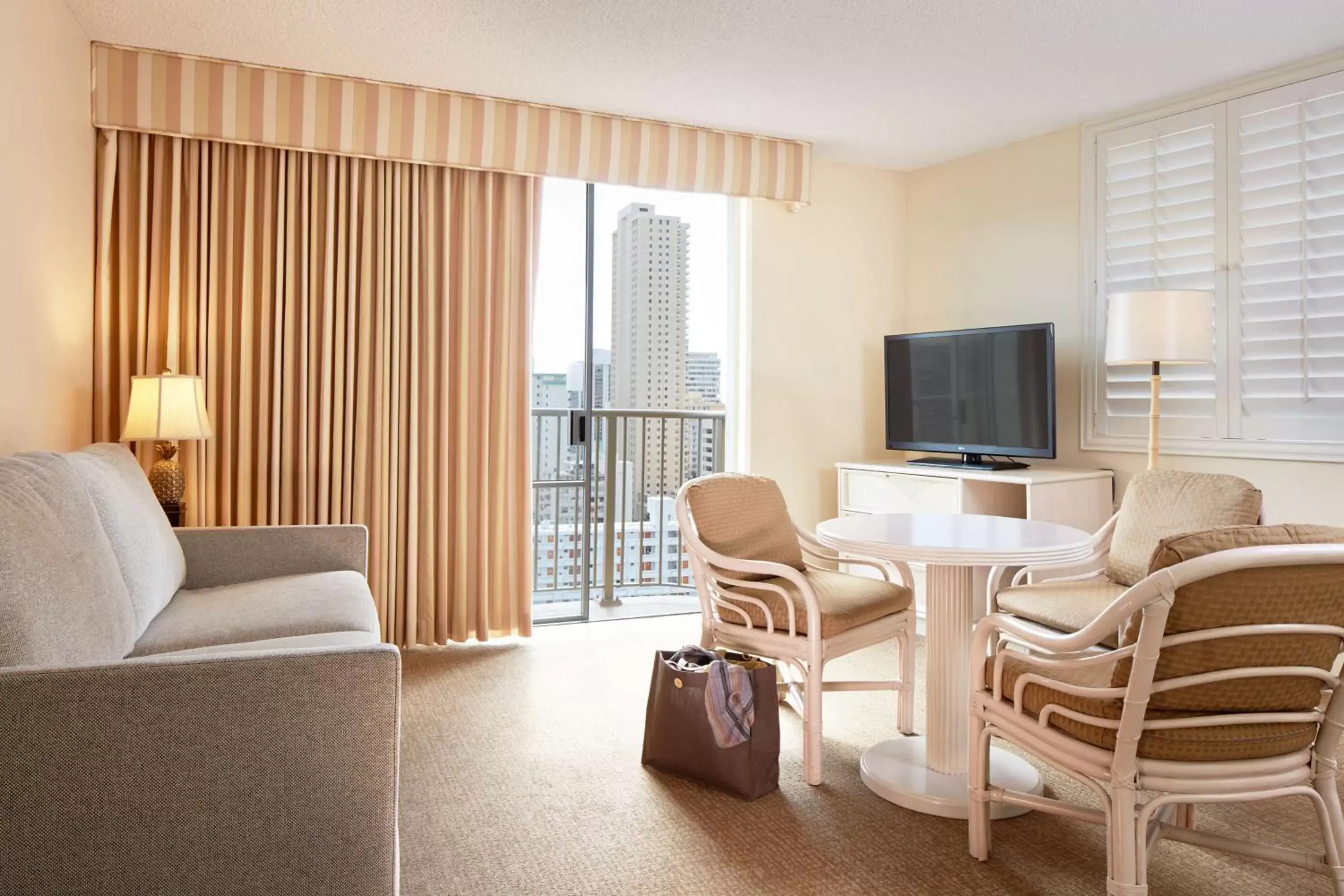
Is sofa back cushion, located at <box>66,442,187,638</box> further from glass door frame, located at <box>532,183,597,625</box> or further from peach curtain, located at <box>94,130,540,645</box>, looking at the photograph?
glass door frame, located at <box>532,183,597,625</box>

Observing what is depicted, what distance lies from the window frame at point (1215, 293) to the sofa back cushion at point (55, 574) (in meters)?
3.84

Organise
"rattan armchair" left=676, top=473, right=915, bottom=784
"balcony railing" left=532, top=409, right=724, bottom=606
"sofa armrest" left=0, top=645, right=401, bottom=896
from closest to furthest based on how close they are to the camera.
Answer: "sofa armrest" left=0, top=645, right=401, bottom=896
"rattan armchair" left=676, top=473, right=915, bottom=784
"balcony railing" left=532, top=409, right=724, bottom=606

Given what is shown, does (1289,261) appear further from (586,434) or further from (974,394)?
(586,434)

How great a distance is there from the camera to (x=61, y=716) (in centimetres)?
129

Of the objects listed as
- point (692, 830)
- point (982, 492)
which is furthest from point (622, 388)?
point (692, 830)

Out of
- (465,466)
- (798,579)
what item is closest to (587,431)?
(465,466)

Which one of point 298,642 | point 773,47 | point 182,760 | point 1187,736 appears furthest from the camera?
point 773,47

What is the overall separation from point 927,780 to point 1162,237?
8.77 feet

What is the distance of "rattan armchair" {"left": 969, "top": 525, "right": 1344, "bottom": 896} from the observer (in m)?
1.47

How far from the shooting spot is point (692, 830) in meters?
2.16

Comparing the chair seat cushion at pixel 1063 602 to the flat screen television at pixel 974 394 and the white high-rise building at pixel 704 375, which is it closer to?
the flat screen television at pixel 974 394

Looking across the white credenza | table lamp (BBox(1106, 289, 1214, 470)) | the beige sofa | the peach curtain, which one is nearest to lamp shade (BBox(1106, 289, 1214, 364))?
table lamp (BBox(1106, 289, 1214, 470))

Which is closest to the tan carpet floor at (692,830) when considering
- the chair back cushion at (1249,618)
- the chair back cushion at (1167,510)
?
the chair back cushion at (1249,618)

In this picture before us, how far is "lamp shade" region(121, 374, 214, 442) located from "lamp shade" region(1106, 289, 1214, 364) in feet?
11.4
